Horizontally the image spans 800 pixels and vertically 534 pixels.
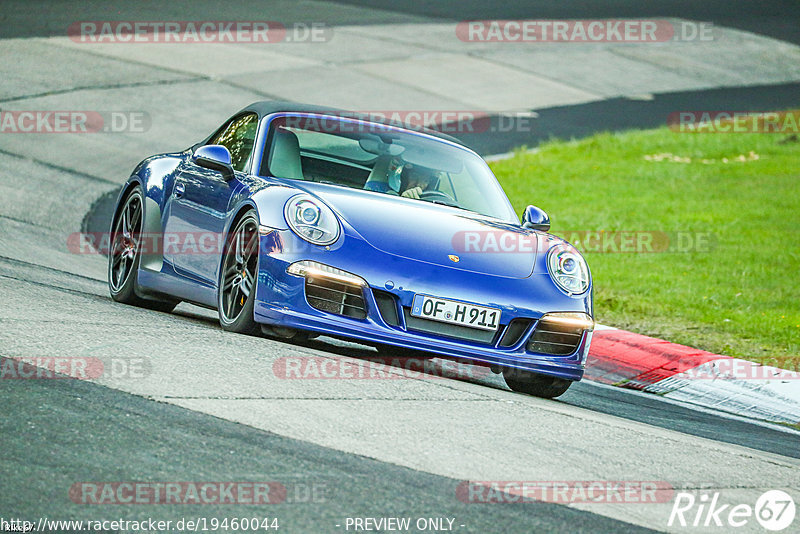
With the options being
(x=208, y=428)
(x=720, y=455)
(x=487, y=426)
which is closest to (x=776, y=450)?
(x=720, y=455)

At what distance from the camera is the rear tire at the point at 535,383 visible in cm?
716

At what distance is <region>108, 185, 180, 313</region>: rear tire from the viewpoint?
27.7 ft

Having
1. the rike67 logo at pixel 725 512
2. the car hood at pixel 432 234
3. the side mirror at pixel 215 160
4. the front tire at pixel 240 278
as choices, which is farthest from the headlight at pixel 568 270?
the rike67 logo at pixel 725 512

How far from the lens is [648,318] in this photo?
10.3m

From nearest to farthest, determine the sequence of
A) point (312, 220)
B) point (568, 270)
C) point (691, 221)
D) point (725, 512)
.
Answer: point (725, 512) < point (312, 220) < point (568, 270) < point (691, 221)

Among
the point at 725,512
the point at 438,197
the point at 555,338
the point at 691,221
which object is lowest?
the point at 691,221

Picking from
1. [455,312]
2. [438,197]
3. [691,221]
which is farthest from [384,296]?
[691,221]

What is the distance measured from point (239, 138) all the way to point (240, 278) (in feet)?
4.96

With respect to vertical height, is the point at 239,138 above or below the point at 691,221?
above

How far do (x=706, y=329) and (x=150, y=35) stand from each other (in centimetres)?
1506

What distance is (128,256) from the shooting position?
28.0 ft

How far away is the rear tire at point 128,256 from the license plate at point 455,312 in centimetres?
249

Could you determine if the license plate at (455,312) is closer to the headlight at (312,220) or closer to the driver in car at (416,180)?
the headlight at (312,220)

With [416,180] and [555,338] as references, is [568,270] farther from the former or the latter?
[416,180]
